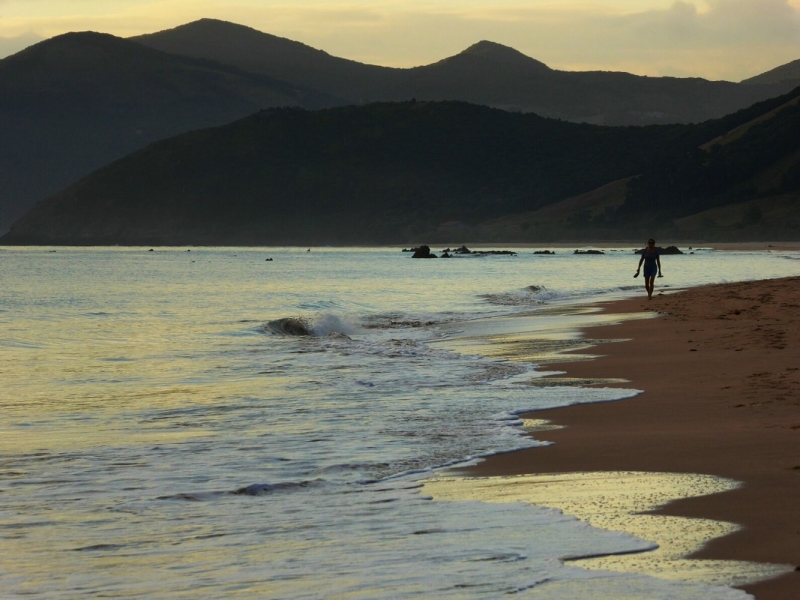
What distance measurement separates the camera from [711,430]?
30.6 feet

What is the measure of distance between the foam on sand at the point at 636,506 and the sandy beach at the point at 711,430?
0.11 m

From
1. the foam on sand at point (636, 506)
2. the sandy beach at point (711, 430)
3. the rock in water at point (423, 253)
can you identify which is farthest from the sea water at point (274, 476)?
the rock in water at point (423, 253)

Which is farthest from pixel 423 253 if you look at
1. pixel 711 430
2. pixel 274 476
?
pixel 274 476

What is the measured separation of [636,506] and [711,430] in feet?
9.29

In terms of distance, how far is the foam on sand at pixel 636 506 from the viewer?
5402 millimetres

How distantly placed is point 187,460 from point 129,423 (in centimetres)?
221

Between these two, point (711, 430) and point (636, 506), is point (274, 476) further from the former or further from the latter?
point (711, 430)

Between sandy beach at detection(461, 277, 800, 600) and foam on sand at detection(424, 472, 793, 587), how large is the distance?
11cm

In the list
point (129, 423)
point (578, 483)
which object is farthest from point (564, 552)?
point (129, 423)

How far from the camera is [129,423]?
10766 mm

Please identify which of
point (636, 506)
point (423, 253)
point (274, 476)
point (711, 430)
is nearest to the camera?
point (636, 506)

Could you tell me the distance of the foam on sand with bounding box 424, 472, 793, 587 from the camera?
5.40m

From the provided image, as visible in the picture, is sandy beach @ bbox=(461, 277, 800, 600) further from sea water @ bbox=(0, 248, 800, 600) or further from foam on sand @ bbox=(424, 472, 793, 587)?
sea water @ bbox=(0, 248, 800, 600)

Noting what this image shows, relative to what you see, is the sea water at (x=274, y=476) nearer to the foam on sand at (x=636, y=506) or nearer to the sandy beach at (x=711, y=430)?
the foam on sand at (x=636, y=506)
